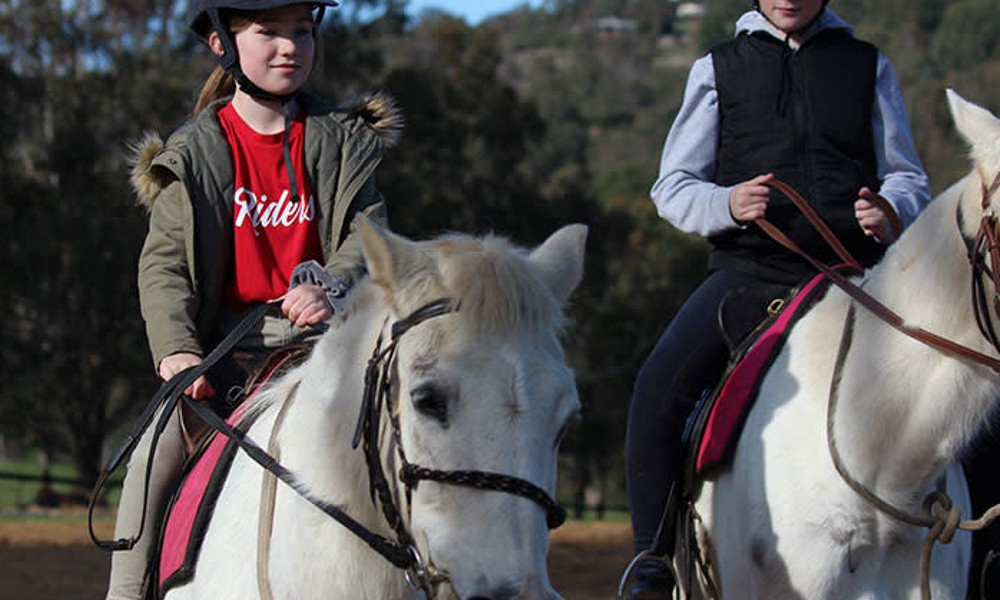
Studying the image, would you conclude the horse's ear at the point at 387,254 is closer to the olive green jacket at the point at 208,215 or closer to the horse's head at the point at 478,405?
the horse's head at the point at 478,405

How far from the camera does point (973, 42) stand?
114125 mm

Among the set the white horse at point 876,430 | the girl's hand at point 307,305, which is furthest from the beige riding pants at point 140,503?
the white horse at point 876,430

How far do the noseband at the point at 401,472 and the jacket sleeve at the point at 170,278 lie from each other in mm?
1125

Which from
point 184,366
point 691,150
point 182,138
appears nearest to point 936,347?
point 691,150

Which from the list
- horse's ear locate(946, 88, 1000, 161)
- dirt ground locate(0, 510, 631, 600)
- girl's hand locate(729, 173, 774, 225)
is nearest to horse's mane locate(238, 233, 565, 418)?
horse's ear locate(946, 88, 1000, 161)

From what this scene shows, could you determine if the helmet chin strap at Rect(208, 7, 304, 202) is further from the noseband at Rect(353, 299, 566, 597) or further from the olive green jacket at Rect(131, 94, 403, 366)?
the noseband at Rect(353, 299, 566, 597)

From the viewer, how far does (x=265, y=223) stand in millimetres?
4348

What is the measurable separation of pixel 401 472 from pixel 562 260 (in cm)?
64

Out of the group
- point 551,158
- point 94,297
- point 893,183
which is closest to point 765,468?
point 893,183

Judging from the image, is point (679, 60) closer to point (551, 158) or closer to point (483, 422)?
point (551, 158)

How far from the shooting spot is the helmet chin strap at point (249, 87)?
14.3 feet

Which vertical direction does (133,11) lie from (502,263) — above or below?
below

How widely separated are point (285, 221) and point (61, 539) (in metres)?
14.8

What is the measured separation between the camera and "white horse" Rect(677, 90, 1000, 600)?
157 inches
